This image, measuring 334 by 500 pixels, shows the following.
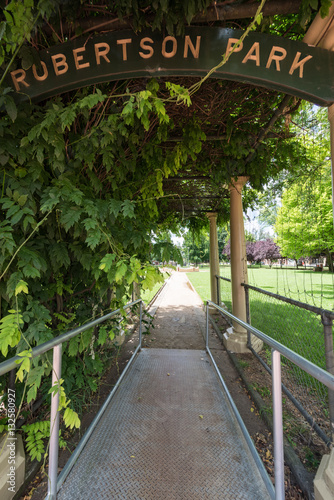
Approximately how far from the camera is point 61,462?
1.99m

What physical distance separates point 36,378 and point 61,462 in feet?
2.87

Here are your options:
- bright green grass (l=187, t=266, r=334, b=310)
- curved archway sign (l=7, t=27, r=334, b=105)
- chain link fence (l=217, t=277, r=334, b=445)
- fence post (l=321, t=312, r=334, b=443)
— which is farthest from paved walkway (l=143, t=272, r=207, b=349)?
curved archway sign (l=7, t=27, r=334, b=105)

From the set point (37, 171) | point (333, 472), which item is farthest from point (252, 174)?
point (333, 472)

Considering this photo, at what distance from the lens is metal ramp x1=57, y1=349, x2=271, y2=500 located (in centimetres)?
158

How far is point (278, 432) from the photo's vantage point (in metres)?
1.38

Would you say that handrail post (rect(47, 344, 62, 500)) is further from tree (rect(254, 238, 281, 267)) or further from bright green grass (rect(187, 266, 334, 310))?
tree (rect(254, 238, 281, 267))

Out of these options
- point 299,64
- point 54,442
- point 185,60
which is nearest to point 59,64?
point 185,60

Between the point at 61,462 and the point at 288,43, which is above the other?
the point at 288,43

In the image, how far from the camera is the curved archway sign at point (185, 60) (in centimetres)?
183

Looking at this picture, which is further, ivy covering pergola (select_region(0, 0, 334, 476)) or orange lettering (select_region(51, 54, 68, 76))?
orange lettering (select_region(51, 54, 68, 76))

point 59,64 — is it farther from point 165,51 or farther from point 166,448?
point 166,448

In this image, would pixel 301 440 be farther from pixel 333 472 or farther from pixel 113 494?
pixel 113 494

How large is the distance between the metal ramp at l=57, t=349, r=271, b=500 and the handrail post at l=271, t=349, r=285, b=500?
0.96 ft

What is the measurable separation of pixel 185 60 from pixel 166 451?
2888mm
